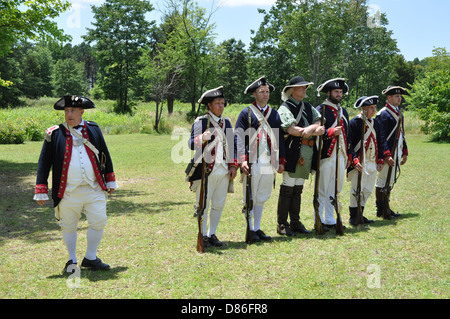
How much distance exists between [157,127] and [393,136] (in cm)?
2547

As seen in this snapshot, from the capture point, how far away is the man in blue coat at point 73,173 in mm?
4680

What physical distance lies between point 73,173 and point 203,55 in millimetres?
29986

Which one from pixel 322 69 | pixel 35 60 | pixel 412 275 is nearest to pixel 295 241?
pixel 412 275

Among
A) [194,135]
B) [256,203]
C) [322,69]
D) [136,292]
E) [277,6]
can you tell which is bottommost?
[136,292]

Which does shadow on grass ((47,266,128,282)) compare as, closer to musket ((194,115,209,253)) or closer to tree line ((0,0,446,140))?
musket ((194,115,209,253))

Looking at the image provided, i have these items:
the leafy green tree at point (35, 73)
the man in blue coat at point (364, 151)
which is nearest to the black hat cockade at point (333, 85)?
the man in blue coat at point (364, 151)

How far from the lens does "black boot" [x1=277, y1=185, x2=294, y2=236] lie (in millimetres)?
6320

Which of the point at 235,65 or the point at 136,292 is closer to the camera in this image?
the point at 136,292

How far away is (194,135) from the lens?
220 inches

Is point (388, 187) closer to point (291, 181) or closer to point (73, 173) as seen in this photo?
point (291, 181)

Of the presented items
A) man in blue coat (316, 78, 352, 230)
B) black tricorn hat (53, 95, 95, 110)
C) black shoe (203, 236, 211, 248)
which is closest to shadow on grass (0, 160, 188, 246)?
black shoe (203, 236, 211, 248)

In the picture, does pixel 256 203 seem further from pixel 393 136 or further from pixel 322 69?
pixel 322 69

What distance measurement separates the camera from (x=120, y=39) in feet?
157

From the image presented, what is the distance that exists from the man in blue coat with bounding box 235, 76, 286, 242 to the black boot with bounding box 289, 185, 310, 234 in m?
0.55
